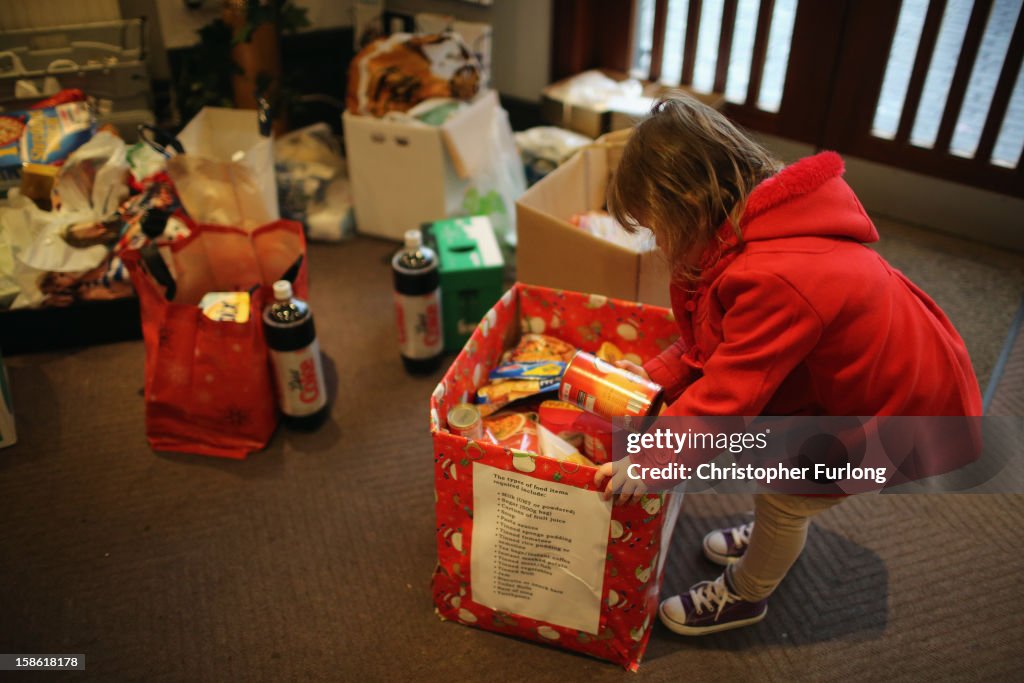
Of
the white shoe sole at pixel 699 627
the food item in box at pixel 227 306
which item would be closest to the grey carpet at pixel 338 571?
the white shoe sole at pixel 699 627

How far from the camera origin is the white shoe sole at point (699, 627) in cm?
130

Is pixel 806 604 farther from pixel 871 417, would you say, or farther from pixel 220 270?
pixel 220 270

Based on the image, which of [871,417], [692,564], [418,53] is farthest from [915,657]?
[418,53]

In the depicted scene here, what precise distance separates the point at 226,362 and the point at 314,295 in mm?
630

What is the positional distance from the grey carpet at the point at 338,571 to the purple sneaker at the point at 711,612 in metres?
0.02

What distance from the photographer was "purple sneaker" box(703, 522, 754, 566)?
1425mm

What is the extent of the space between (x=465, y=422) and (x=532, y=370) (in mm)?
214

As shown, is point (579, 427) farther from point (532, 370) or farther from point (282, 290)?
point (282, 290)

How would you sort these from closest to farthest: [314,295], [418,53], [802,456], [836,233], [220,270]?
1. [836,233]
2. [802,456]
3. [220,270]
4. [314,295]
5. [418,53]

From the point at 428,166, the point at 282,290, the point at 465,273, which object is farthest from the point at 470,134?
the point at 282,290

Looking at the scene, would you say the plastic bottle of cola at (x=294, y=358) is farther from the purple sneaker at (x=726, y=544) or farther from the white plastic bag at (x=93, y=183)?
the purple sneaker at (x=726, y=544)

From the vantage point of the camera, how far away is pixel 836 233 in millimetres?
981

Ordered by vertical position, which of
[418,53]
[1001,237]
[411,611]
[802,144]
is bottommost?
[411,611]

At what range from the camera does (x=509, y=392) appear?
4.30 feet
